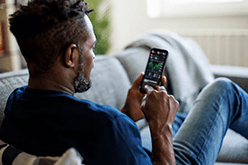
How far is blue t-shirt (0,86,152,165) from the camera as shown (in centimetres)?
55

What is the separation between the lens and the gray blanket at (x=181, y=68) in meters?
1.49

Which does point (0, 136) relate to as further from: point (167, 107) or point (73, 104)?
point (167, 107)

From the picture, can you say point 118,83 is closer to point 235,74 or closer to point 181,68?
point 181,68

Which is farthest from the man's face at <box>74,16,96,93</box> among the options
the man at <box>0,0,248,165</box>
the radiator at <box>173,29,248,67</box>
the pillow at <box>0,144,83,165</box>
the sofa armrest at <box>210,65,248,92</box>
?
the radiator at <box>173,29,248,67</box>

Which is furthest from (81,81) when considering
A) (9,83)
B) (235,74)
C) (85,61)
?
(235,74)

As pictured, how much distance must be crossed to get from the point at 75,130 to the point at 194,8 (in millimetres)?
2501

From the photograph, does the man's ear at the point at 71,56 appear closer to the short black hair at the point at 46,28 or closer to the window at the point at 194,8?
the short black hair at the point at 46,28

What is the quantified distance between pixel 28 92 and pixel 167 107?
0.39m

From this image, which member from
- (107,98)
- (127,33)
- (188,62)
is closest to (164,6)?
(127,33)

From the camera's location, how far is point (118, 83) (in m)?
1.29

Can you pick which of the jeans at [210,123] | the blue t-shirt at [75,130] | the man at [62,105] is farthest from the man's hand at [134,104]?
the blue t-shirt at [75,130]

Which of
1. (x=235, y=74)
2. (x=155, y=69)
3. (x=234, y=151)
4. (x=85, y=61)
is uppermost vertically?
(x=85, y=61)

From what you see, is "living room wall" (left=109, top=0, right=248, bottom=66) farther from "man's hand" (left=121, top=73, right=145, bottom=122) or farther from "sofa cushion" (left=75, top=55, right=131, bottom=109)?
"man's hand" (left=121, top=73, right=145, bottom=122)

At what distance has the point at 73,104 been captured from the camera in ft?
1.88
